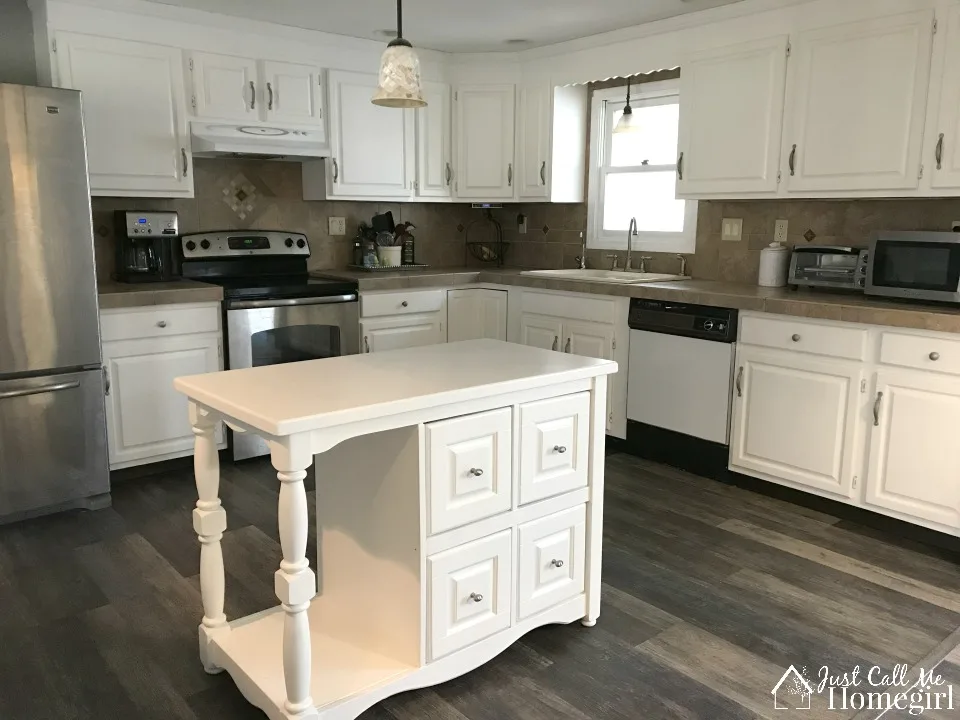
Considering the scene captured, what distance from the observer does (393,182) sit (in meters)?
4.69

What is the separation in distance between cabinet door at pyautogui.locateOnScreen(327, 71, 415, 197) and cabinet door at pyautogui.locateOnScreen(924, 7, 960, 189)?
2.84 meters

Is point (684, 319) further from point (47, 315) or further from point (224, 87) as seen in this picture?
point (47, 315)

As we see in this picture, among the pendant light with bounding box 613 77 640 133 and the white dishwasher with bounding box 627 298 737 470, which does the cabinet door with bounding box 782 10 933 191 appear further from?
the pendant light with bounding box 613 77 640 133

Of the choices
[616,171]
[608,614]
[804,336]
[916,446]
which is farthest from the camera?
[616,171]

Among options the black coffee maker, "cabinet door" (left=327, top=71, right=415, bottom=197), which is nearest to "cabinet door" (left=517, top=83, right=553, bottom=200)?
"cabinet door" (left=327, top=71, right=415, bottom=197)

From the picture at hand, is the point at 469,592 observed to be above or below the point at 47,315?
below

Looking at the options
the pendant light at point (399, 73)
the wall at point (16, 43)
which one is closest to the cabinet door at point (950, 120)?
the pendant light at point (399, 73)

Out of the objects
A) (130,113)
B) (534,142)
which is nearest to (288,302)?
(130,113)

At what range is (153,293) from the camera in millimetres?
3516

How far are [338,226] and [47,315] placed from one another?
2049mm

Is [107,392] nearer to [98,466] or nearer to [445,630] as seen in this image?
[98,466]

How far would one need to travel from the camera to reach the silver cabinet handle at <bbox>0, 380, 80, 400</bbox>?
3.08m

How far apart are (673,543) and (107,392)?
2547 millimetres

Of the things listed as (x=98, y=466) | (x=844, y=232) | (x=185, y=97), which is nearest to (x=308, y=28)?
(x=185, y=97)
